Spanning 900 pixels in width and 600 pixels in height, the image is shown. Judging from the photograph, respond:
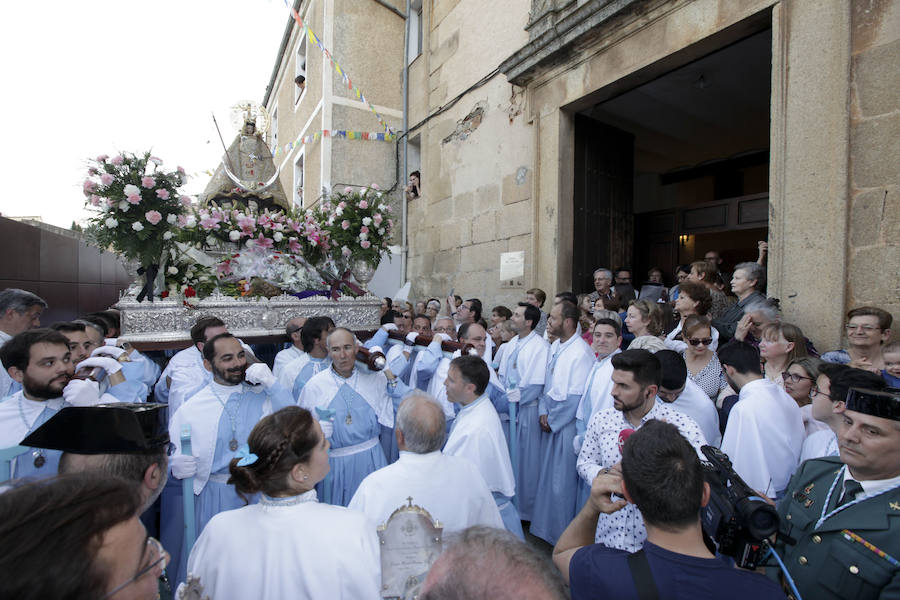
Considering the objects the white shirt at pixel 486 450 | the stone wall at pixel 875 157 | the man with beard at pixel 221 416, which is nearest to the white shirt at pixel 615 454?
the white shirt at pixel 486 450

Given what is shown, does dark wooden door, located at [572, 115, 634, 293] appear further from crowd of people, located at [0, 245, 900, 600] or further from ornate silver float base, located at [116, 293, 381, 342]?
ornate silver float base, located at [116, 293, 381, 342]

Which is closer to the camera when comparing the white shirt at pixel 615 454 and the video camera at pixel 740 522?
the video camera at pixel 740 522

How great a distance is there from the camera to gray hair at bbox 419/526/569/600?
35.1 inches

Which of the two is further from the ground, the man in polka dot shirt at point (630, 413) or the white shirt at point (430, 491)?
the man in polka dot shirt at point (630, 413)

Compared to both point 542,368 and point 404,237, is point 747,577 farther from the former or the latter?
point 404,237

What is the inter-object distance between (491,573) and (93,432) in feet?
5.06

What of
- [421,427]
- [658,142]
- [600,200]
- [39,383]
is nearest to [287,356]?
[39,383]

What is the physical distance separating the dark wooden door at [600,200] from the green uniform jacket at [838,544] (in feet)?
18.2

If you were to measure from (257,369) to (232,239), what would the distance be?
10.0ft

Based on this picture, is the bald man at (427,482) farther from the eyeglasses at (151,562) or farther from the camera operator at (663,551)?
the eyeglasses at (151,562)

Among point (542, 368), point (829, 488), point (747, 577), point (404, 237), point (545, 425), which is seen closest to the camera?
point (747, 577)

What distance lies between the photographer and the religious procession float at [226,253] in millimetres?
4590

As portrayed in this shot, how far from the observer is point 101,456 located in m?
1.66

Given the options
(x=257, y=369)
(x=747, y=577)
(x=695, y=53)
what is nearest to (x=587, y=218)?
(x=695, y=53)
